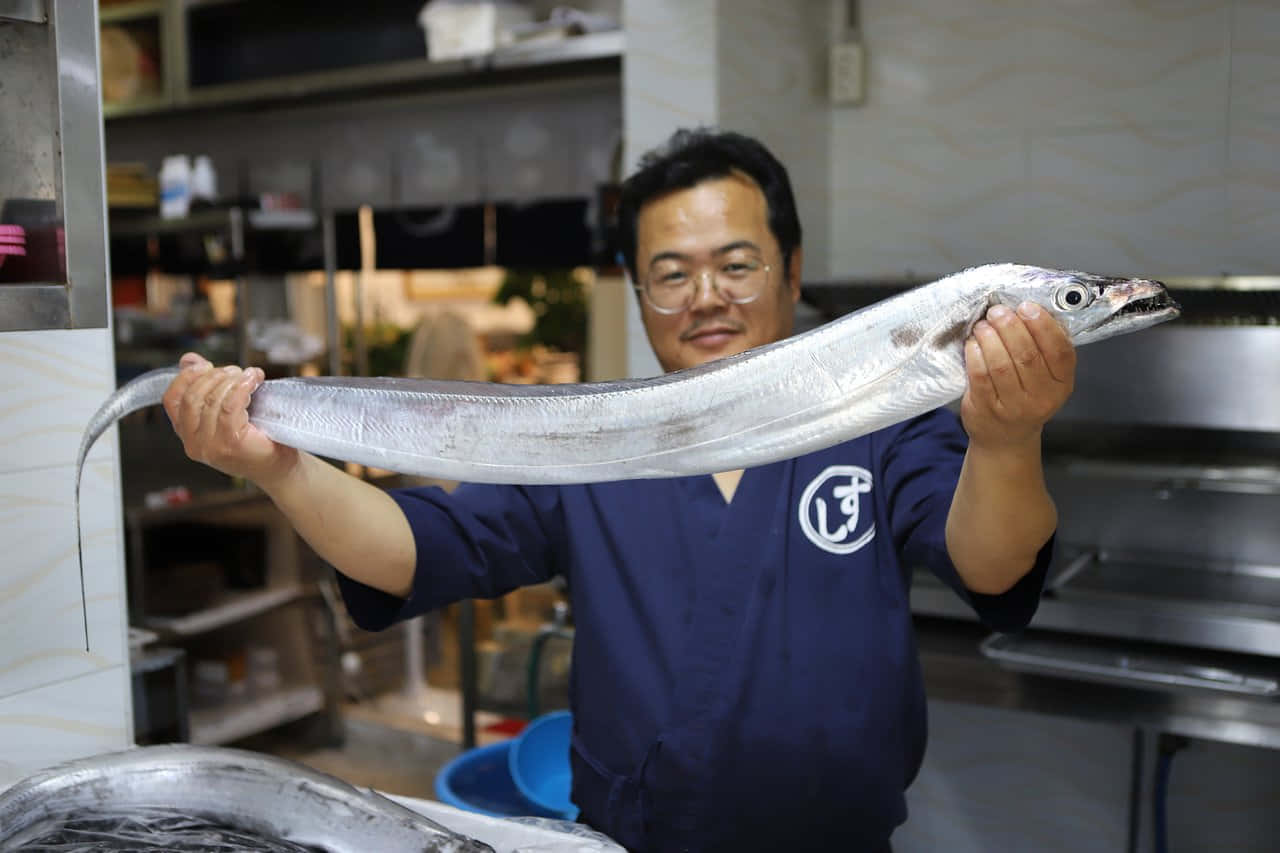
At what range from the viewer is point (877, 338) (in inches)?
43.2

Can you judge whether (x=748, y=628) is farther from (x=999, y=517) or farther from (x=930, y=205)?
(x=930, y=205)

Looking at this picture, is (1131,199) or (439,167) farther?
(439,167)

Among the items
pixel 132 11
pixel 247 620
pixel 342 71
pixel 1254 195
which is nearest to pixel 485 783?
pixel 247 620

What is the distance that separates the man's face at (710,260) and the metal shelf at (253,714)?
311cm

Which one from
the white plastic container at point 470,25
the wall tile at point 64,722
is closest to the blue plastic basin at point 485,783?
the wall tile at point 64,722

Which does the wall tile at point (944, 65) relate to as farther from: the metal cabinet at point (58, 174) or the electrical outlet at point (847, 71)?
the metal cabinet at point (58, 174)

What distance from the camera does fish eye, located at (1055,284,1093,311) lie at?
1057 mm

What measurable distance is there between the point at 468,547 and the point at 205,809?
18.8 inches

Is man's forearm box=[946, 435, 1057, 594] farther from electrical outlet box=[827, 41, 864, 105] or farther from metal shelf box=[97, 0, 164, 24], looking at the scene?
metal shelf box=[97, 0, 164, 24]

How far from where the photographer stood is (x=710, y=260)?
1679 mm

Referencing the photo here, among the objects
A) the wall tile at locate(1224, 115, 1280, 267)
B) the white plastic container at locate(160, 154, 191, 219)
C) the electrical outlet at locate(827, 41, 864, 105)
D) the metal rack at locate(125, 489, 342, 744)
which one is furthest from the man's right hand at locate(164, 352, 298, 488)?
the white plastic container at locate(160, 154, 191, 219)

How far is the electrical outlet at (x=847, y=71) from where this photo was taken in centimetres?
357

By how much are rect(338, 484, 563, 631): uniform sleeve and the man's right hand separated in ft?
0.93

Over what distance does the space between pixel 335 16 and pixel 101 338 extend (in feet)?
12.0
